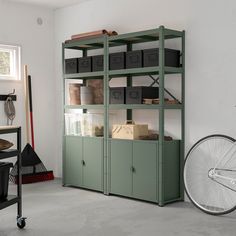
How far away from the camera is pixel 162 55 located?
17.0 feet

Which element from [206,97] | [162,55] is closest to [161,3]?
[162,55]

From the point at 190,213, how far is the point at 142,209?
0.56m

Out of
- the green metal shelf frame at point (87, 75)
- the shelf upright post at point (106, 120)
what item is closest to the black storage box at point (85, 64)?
the green metal shelf frame at point (87, 75)

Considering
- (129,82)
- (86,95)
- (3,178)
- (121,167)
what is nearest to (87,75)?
(86,95)

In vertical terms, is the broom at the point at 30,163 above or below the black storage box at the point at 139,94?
below

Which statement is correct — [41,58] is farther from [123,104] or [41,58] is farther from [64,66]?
[123,104]

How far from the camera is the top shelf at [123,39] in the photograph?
17.4 feet

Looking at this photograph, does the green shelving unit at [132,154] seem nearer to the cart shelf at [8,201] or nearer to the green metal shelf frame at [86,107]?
the green metal shelf frame at [86,107]

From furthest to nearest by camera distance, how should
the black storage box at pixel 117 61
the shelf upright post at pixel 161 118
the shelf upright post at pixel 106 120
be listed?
the shelf upright post at pixel 106 120 < the black storage box at pixel 117 61 < the shelf upright post at pixel 161 118

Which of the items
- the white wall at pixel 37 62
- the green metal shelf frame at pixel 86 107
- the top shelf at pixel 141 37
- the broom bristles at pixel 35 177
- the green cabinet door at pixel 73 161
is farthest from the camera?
the white wall at pixel 37 62

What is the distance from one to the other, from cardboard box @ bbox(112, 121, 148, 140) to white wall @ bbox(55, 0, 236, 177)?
1.89 feet

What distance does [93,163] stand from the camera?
20.0 feet

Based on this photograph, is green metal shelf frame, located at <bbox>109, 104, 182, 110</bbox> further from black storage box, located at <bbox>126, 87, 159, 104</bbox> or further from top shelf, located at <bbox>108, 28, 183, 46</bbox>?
top shelf, located at <bbox>108, 28, 183, 46</bbox>

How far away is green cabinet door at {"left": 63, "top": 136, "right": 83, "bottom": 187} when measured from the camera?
631cm
